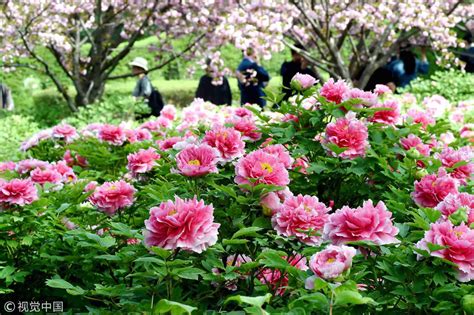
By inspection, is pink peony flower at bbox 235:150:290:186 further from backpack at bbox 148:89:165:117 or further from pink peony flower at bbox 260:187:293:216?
backpack at bbox 148:89:165:117

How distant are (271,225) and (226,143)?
35 centimetres

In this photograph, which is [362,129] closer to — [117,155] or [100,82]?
[117,155]

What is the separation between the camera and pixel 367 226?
1.61 meters

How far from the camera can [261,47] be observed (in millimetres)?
7781

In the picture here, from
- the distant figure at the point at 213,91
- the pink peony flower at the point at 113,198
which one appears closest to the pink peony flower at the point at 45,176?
the pink peony flower at the point at 113,198

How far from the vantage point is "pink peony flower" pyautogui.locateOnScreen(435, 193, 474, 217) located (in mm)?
1775

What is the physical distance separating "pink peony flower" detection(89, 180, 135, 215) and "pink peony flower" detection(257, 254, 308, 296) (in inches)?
24.3

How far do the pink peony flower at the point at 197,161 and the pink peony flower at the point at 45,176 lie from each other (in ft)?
3.78

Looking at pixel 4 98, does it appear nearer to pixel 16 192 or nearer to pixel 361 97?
pixel 16 192

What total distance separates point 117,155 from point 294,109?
156 cm

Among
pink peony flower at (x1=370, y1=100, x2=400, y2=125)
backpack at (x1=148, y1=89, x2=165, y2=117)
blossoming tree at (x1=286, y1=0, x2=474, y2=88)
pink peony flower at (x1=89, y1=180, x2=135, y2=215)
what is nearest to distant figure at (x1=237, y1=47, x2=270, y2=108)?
blossoming tree at (x1=286, y1=0, x2=474, y2=88)

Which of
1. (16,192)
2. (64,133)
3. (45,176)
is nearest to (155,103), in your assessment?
(64,133)

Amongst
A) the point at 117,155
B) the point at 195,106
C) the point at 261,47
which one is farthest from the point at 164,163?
the point at 261,47

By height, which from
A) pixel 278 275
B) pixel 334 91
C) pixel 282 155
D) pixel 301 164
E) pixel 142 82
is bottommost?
pixel 142 82
